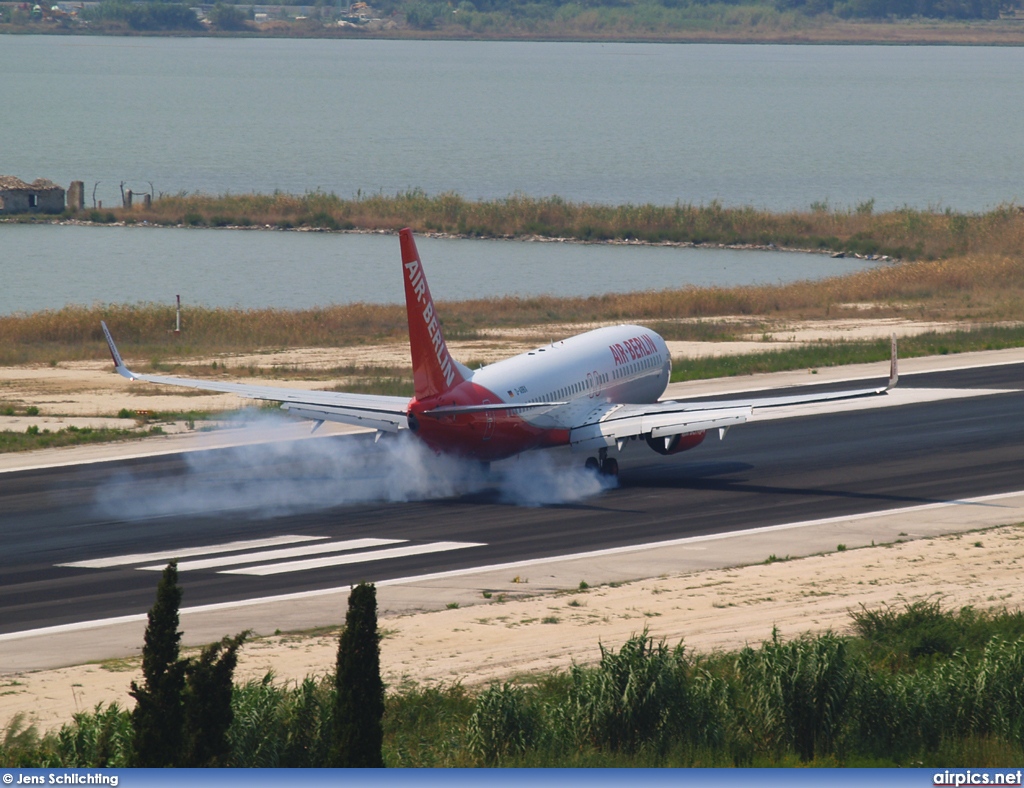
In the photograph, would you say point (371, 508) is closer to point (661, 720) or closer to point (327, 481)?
point (327, 481)

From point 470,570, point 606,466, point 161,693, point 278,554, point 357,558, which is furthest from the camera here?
point 606,466

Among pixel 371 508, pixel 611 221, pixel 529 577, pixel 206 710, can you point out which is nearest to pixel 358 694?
pixel 206 710

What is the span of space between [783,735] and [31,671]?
14.8 metres

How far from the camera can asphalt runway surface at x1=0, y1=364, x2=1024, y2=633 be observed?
36.9 m

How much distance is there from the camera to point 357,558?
38.4 meters

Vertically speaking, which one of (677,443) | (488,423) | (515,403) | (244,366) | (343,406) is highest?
(515,403)

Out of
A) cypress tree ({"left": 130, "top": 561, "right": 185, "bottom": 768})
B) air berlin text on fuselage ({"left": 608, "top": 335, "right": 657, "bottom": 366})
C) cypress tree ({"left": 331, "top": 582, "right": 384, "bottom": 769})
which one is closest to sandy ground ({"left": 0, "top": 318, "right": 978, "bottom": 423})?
air berlin text on fuselage ({"left": 608, "top": 335, "right": 657, "bottom": 366})

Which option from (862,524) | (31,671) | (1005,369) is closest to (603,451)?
(862,524)

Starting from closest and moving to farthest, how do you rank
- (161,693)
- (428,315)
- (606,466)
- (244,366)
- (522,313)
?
(161,693) < (428,315) < (606,466) < (244,366) < (522,313)

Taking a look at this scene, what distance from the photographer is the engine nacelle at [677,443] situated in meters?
47.3

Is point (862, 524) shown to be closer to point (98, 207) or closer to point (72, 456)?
point (72, 456)

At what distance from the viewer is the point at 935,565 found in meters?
37.9

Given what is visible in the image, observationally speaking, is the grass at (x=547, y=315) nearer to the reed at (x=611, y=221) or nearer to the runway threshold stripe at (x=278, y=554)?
the reed at (x=611, y=221)

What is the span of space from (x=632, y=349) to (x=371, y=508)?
13.1 m
